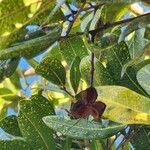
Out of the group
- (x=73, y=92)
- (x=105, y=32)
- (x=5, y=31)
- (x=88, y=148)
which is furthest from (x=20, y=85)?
(x=5, y=31)

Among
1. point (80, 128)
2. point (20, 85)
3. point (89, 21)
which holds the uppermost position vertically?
point (89, 21)

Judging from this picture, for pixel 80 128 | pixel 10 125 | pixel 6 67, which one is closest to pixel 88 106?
pixel 80 128

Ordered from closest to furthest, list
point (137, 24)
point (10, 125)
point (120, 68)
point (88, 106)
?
point (137, 24) < point (88, 106) < point (120, 68) < point (10, 125)

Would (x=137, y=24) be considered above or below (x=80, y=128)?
above

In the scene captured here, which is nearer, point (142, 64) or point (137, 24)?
point (137, 24)

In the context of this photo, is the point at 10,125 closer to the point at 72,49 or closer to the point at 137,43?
the point at 72,49

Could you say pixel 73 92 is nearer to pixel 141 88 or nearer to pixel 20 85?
pixel 141 88

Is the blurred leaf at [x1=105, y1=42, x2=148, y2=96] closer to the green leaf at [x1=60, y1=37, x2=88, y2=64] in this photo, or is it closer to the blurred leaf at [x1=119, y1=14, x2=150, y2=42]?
the green leaf at [x1=60, y1=37, x2=88, y2=64]
